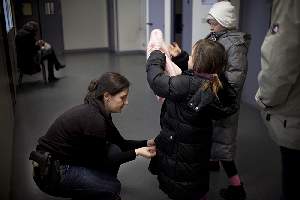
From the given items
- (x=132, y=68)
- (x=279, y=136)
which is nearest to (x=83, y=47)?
(x=132, y=68)

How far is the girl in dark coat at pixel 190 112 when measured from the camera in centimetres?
182

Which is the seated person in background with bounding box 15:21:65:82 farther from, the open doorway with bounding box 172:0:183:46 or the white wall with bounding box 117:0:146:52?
the white wall with bounding box 117:0:146:52

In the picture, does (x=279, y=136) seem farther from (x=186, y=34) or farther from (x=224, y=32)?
(x=186, y=34)

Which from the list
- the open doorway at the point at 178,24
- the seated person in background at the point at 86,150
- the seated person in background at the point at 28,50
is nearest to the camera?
the seated person in background at the point at 86,150

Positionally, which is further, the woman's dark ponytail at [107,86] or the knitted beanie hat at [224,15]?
the knitted beanie hat at [224,15]

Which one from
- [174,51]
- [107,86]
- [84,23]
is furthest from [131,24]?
[107,86]

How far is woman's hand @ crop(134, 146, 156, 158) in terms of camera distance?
206cm

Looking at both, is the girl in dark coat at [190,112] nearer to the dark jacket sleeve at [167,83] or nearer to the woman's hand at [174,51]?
the dark jacket sleeve at [167,83]

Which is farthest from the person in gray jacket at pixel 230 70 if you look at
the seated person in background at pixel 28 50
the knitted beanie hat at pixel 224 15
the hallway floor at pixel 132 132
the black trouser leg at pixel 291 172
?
the seated person in background at pixel 28 50

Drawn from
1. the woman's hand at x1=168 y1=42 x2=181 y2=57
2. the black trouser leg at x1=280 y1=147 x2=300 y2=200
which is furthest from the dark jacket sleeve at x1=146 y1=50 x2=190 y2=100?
the black trouser leg at x1=280 y1=147 x2=300 y2=200

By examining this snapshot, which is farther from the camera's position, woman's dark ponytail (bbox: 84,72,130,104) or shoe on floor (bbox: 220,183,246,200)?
shoe on floor (bbox: 220,183,246,200)

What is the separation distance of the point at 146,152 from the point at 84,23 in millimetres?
7060

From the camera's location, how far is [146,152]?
6.78 ft

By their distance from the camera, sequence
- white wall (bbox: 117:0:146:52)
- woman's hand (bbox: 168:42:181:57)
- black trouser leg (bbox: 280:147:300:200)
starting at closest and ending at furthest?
black trouser leg (bbox: 280:147:300:200)
woman's hand (bbox: 168:42:181:57)
white wall (bbox: 117:0:146:52)
